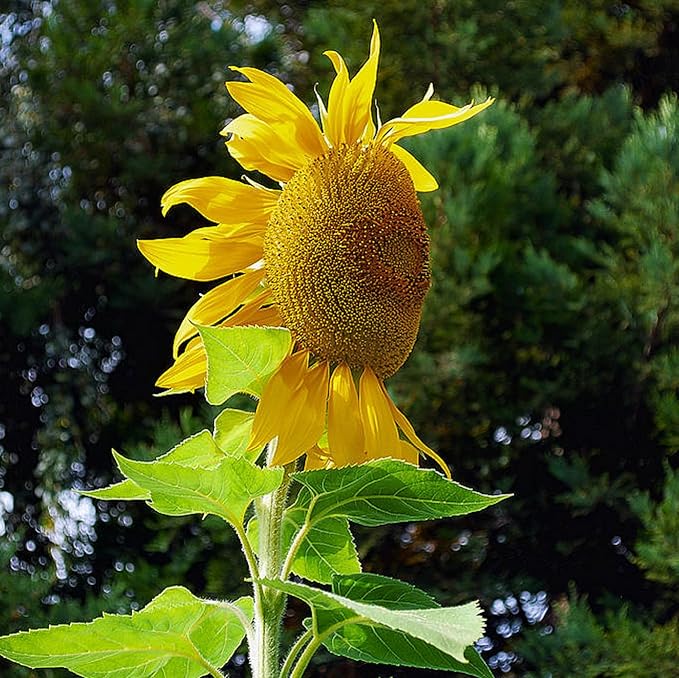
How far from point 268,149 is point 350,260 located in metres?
0.08

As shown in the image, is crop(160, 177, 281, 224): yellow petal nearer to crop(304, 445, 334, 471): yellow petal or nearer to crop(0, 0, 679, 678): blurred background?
crop(304, 445, 334, 471): yellow petal

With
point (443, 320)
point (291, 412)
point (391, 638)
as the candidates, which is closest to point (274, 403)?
point (291, 412)

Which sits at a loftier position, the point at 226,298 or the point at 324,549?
the point at 226,298

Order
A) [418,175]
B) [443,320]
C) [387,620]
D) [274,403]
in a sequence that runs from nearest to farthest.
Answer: [387,620] → [274,403] → [418,175] → [443,320]

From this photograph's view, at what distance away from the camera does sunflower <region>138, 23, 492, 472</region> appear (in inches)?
19.7

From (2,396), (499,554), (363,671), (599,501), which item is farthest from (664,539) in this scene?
(2,396)

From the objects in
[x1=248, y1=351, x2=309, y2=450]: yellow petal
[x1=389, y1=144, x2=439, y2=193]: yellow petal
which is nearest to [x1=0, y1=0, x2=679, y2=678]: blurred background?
[x1=389, y1=144, x2=439, y2=193]: yellow petal

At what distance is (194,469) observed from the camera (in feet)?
1.41

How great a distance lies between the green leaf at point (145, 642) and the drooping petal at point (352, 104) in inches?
9.5

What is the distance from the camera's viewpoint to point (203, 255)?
0.54m

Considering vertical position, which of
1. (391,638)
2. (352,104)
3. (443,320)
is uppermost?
(352,104)

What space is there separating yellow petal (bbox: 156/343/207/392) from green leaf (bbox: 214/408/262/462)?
0.07 feet

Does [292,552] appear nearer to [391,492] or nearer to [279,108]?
[391,492]

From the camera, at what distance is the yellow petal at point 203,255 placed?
54 cm
